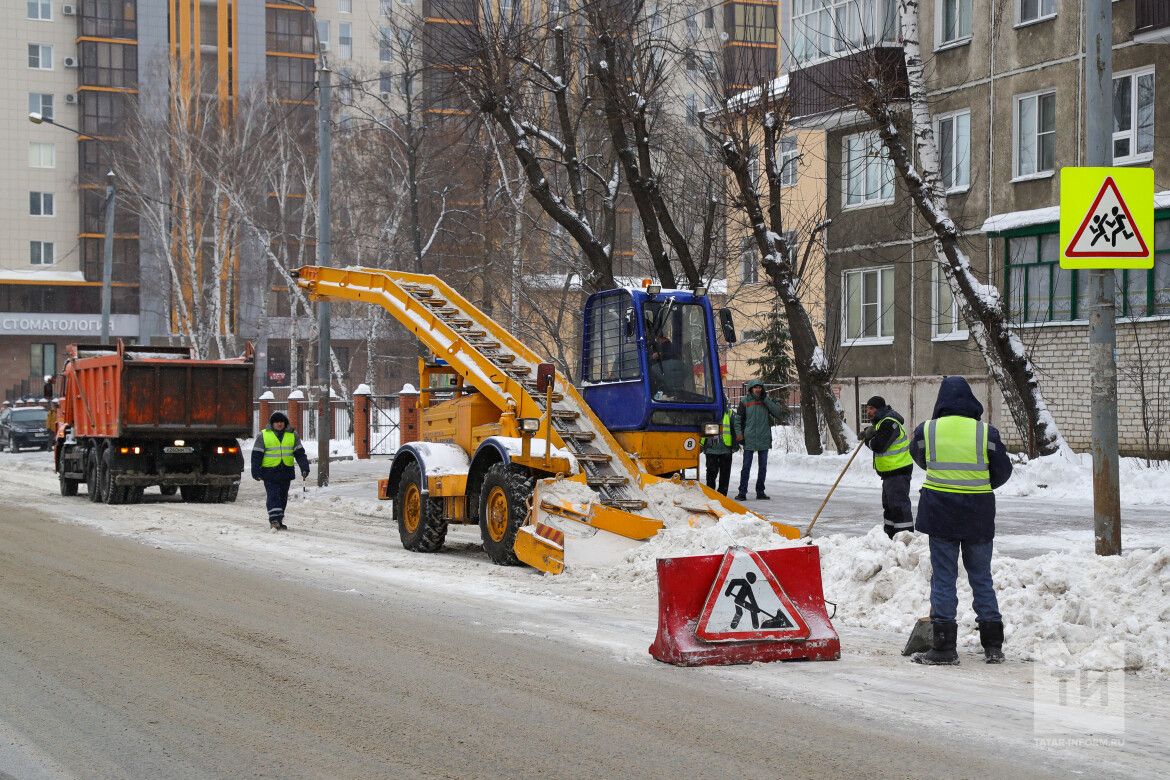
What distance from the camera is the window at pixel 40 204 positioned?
7219cm

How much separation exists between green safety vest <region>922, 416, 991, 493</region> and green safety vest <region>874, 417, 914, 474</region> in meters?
4.34

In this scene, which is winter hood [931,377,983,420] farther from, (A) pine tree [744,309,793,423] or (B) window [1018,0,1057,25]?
(A) pine tree [744,309,793,423]

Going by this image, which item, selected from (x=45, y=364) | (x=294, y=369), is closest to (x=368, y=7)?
(x=45, y=364)

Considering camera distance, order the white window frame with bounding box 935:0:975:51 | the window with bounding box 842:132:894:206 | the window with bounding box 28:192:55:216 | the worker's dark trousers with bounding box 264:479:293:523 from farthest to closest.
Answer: the window with bounding box 28:192:55:216
the window with bounding box 842:132:894:206
the white window frame with bounding box 935:0:975:51
the worker's dark trousers with bounding box 264:479:293:523

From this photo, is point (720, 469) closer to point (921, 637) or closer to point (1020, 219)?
point (1020, 219)

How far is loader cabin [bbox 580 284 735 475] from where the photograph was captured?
1424 cm

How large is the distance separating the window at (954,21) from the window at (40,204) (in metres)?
55.2

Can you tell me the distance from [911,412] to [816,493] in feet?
31.4

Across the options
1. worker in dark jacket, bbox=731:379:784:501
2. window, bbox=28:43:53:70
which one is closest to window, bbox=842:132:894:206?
worker in dark jacket, bbox=731:379:784:501

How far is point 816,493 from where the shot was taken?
22.2 meters

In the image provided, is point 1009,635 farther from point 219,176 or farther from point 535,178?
point 219,176

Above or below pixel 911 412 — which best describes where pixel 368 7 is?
above

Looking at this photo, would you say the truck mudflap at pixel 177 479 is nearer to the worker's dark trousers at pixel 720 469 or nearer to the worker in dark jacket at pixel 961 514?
the worker's dark trousers at pixel 720 469

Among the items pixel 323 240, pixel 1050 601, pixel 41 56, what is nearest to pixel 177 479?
pixel 323 240
